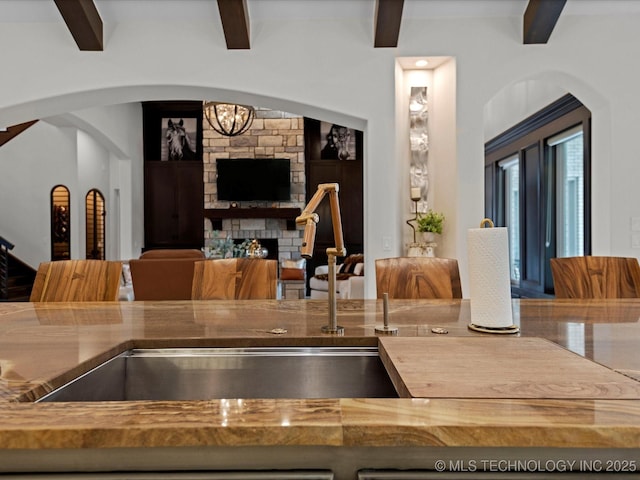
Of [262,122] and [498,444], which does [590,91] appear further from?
[262,122]

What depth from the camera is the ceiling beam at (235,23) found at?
3330 mm

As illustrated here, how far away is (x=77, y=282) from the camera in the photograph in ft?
6.57

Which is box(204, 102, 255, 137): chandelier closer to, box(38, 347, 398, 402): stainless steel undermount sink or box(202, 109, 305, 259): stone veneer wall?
box(202, 109, 305, 259): stone veneer wall

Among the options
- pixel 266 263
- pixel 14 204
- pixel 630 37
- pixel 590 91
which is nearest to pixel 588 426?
pixel 266 263

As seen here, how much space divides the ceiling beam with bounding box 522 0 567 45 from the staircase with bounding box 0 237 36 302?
7.03 m

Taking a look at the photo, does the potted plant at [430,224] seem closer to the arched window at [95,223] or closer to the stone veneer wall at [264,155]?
the stone veneer wall at [264,155]

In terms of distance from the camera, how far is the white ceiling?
3568mm

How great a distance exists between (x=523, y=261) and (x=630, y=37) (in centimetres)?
306

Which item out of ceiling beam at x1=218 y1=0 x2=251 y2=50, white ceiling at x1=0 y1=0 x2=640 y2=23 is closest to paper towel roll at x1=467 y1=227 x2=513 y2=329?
ceiling beam at x1=218 y1=0 x2=251 y2=50

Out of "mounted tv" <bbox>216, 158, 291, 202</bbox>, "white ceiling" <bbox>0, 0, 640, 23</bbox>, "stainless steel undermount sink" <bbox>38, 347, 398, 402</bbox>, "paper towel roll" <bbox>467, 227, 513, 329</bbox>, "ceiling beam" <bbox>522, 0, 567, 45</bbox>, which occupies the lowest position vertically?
"stainless steel undermount sink" <bbox>38, 347, 398, 402</bbox>

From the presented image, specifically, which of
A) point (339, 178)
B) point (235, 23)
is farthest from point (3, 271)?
point (339, 178)

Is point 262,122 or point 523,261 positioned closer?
point 523,261

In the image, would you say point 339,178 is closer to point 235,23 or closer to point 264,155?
point 264,155

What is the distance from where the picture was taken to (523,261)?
6039mm
